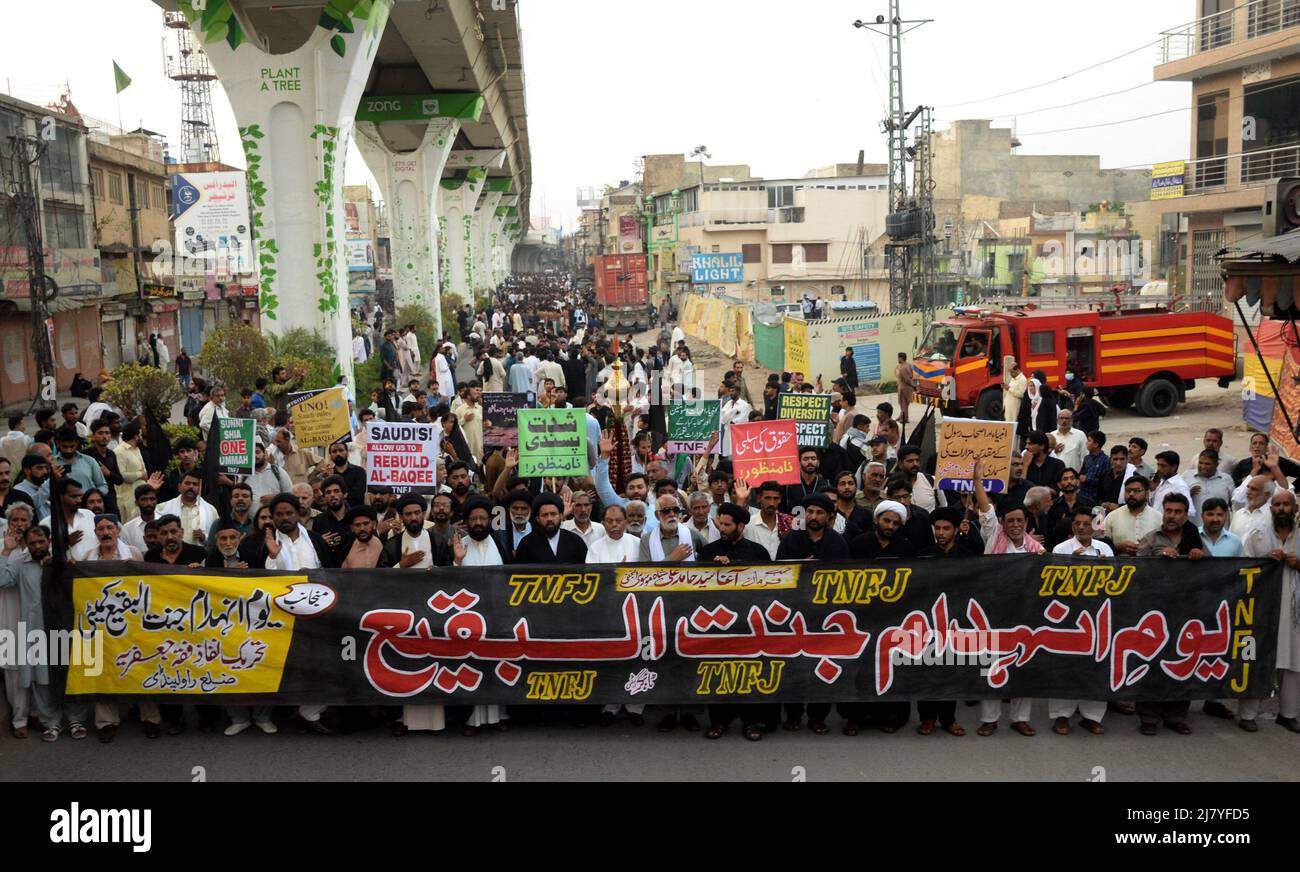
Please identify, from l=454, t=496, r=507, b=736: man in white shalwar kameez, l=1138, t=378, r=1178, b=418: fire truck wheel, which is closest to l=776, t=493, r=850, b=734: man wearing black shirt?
l=454, t=496, r=507, b=736: man in white shalwar kameez

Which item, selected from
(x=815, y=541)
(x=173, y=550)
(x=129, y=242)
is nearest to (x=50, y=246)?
(x=129, y=242)

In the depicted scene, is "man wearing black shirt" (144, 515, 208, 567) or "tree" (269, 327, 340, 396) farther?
"tree" (269, 327, 340, 396)

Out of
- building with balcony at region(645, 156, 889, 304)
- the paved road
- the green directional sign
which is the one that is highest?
the green directional sign

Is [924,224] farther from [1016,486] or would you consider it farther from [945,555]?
[945,555]

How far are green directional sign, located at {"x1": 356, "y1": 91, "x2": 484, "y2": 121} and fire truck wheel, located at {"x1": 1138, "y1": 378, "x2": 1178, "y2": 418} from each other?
67.7 ft

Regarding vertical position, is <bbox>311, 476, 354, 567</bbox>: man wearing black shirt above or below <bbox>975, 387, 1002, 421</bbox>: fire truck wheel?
above

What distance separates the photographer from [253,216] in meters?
20.1

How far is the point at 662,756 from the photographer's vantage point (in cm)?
725

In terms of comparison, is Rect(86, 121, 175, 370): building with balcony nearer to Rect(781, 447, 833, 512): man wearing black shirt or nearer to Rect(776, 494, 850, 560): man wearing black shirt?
Rect(781, 447, 833, 512): man wearing black shirt

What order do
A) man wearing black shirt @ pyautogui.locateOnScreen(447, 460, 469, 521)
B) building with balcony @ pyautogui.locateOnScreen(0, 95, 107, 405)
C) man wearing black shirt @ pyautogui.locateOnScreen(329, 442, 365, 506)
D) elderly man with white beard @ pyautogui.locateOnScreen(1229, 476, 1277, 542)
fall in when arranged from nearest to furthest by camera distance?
elderly man with white beard @ pyautogui.locateOnScreen(1229, 476, 1277, 542) → man wearing black shirt @ pyautogui.locateOnScreen(447, 460, 469, 521) → man wearing black shirt @ pyautogui.locateOnScreen(329, 442, 365, 506) → building with balcony @ pyautogui.locateOnScreen(0, 95, 107, 405)

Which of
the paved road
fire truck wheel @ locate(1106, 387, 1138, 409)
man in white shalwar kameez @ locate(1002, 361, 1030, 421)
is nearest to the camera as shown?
the paved road

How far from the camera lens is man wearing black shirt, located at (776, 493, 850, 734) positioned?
7672 mm

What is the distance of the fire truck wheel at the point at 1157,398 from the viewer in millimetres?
23609

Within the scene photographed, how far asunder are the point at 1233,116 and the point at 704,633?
29275 millimetres
